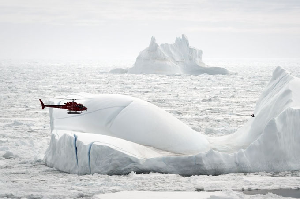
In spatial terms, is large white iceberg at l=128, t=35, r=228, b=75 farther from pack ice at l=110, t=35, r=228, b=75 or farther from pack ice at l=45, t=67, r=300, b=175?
pack ice at l=45, t=67, r=300, b=175

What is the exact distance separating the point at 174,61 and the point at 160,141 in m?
42.0

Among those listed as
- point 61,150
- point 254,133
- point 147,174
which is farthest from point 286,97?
point 61,150

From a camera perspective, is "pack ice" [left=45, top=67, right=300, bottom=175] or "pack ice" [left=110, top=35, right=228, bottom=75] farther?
"pack ice" [left=110, top=35, right=228, bottom=75]

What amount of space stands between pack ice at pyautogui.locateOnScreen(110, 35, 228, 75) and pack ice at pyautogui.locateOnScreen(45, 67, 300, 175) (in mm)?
38126

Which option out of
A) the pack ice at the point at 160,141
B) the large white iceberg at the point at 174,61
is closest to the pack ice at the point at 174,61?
the large white iceberg at the point at 174,61

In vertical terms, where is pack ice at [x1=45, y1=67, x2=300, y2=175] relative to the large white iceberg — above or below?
below

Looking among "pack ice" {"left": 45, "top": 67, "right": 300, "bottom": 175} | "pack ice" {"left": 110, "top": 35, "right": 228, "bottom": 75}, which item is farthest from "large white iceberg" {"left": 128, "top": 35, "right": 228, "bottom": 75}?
"pack ice" {"left": 45, "top": 67, "right": 300, "bottom": 175}

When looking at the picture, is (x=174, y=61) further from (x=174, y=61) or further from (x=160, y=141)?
(x=160, y=141)

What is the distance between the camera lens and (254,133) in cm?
886

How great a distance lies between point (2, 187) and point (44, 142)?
12.6 ft

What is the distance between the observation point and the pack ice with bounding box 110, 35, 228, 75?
48.3m

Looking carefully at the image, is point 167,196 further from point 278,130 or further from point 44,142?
point 44,142

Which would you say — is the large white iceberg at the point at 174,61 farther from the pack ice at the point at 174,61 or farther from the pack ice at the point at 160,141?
the pack ice at the point at 160,141

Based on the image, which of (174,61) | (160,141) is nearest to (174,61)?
(174,61)
